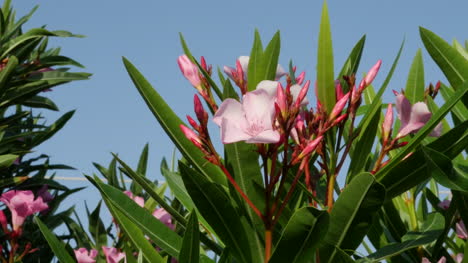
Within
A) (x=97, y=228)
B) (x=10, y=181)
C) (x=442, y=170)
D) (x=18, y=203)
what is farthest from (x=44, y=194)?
(x=442, y=170)

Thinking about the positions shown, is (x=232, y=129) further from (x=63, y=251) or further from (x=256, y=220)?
(x=63, y=251)

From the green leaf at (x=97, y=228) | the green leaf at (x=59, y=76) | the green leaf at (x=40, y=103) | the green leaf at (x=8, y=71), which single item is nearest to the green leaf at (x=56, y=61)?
the green leaf at (x=59, y=76)

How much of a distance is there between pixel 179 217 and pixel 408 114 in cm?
40

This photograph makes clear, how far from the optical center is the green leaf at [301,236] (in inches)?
31.8

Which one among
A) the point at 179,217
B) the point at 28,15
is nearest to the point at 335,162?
the point at 179,217

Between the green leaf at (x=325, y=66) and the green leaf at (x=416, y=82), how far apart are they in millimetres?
307

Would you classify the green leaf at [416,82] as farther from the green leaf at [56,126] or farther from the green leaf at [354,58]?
the green leaf at [56,126]

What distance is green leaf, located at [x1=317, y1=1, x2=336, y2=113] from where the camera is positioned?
965mm

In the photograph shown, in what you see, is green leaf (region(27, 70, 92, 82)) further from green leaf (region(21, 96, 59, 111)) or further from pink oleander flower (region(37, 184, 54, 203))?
pink oleander flower (region(37, 184, 54, 203))

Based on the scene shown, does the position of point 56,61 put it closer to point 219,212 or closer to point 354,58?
point 354,58

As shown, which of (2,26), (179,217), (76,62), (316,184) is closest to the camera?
(179,217)

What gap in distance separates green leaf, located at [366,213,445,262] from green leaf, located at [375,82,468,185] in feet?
0.41

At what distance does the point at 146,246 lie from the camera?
968 mm

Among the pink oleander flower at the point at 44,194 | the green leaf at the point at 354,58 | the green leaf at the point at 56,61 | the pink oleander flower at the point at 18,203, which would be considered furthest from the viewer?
the green leaf at the point at 56,61
